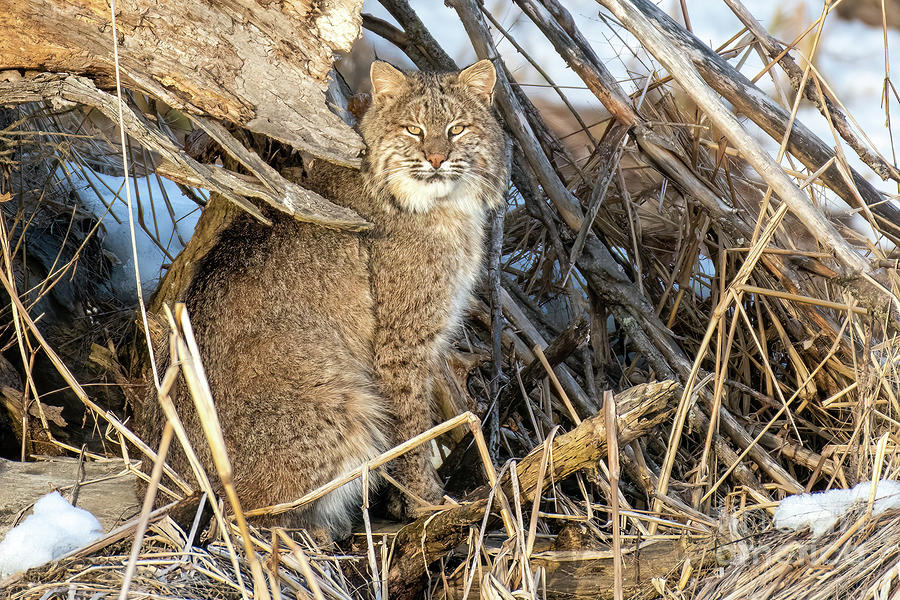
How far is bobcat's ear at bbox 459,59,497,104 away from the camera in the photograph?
3.58m

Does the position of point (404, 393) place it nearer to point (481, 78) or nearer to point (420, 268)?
point (420, 268)

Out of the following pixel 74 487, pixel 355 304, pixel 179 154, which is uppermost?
pixel 179 154

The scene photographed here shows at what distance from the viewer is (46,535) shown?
95.0 inches

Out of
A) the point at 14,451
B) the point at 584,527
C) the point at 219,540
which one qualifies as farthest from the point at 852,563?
the point at 14,451

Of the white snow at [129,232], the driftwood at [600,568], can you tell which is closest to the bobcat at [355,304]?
the driftwood at [600,568]

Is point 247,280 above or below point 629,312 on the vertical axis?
below

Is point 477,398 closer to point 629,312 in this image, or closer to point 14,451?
point 629,312

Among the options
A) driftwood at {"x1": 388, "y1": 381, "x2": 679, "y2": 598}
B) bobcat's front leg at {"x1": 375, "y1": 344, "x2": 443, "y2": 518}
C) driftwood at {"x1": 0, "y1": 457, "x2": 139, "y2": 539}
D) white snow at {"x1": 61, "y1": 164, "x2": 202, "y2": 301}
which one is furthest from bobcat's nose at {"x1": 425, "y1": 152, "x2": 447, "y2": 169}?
driftwood at {"x1": 0, "y1": 457, "x2": 139, "y2": 539}

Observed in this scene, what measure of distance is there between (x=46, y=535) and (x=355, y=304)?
146 centimetres

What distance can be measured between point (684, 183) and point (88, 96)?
2.56 metres

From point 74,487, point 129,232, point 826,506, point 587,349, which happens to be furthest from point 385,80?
point 826,506

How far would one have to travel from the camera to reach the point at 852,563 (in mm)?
1982

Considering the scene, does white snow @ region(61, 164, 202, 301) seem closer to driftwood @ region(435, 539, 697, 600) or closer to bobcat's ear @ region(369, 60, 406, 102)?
bobcat's ear @ region(369, 60, 406, 102)

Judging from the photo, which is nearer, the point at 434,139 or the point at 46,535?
the point at 46,535
